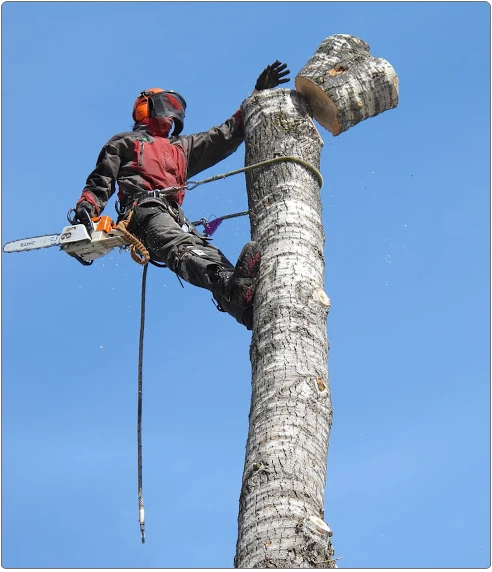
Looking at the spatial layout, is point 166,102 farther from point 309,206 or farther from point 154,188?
point 309,206

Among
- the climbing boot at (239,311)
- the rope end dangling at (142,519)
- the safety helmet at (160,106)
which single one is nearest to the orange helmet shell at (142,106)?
the safety helmet at (160,106)

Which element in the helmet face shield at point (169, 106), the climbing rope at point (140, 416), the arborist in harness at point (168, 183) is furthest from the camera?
the helmet face shield at point (169, 106)

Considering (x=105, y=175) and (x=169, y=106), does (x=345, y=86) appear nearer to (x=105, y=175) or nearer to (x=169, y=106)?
(x=105, y=175)

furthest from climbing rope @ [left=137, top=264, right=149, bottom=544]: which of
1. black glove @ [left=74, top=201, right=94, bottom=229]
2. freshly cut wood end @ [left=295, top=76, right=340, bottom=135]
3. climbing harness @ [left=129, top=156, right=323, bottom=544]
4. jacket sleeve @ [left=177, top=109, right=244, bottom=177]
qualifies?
freshly cut wood end @ [left=295, top=76, right=340, bottom=135]

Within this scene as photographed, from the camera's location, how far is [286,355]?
4629mm

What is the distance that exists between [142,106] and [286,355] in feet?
11.8

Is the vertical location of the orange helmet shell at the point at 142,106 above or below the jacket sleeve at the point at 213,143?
above

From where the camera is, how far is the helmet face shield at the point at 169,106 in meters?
7.61

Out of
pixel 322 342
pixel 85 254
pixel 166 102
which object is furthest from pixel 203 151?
pixel 322 342

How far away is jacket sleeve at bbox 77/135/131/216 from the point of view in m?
6.83

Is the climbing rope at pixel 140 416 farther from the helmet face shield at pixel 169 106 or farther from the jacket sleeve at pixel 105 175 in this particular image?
the helmet face shield at pixel 169 106

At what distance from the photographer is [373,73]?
608 cm

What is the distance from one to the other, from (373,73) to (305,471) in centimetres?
Result: 286

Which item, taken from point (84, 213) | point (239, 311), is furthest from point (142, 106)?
point (239, 311)
